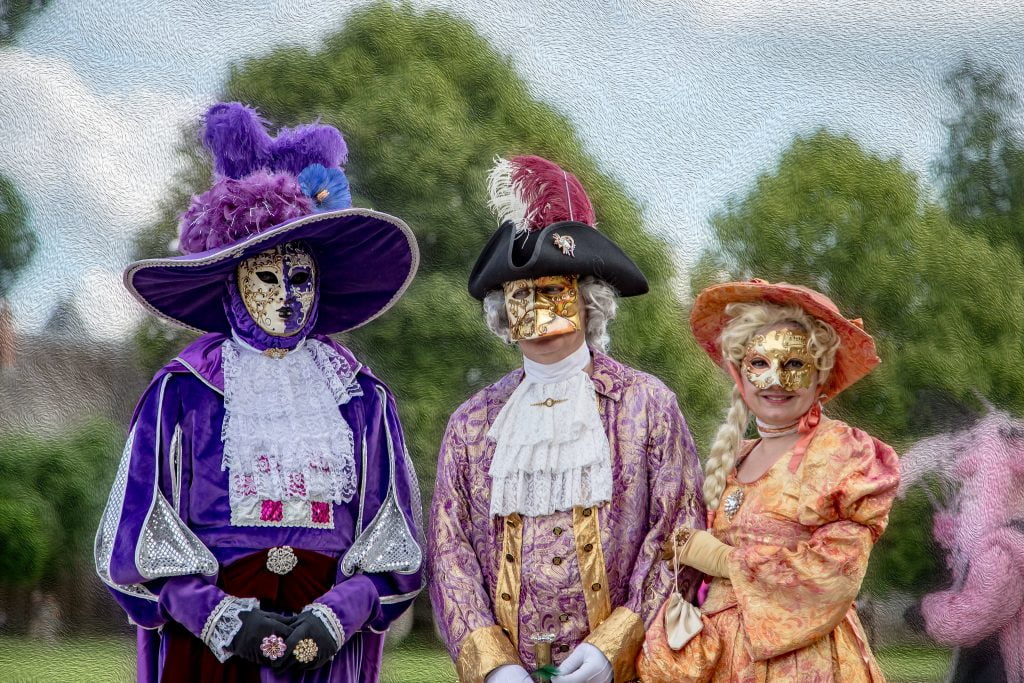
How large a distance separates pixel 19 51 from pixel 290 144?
274 cm

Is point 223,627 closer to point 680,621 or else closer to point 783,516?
point 680,621

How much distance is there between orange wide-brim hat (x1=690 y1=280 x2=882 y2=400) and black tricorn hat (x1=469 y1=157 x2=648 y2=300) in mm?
269

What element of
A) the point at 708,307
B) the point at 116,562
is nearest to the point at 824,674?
the point at 708,307

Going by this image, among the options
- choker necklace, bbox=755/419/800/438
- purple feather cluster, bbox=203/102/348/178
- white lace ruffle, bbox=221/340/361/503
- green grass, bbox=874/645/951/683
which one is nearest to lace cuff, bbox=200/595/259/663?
white lace ruffle, bbox=221/340/361/503

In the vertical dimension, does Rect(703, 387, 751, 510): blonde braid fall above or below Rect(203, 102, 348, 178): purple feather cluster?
below

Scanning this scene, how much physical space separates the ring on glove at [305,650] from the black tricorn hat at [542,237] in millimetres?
1248

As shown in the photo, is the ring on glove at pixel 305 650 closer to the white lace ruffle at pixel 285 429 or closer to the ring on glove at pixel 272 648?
the ring on glove at pixel 272 648

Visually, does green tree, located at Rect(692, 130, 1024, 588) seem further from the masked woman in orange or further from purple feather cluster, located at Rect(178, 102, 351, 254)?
purple feather cluster, located at Rect(178, 102, 351, 254)

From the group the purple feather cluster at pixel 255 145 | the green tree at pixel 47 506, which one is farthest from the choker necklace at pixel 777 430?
the green tree at pixel 47 506

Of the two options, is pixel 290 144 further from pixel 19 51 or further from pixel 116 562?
pixel 19 51

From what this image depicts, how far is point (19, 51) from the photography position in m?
6.43

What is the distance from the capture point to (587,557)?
4.09m

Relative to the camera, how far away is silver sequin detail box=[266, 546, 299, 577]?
4066mm

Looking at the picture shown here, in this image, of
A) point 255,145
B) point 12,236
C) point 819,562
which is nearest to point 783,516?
point 819,562
